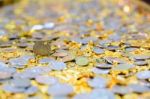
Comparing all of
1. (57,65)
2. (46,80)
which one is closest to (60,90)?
(46,80)

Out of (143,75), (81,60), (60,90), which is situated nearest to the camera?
(60,90)

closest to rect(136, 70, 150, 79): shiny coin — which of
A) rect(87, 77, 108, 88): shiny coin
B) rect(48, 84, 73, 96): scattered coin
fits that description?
rect(87, 77, 108, 88): shiny coin

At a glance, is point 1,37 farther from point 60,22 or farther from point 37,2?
point 37,2

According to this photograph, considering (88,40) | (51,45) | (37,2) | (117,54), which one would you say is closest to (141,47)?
(117,54)

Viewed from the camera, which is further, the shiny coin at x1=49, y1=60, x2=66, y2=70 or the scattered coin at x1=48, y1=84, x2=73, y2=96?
the shiny coin at x1=49, y1=60, x2=66, y2=70

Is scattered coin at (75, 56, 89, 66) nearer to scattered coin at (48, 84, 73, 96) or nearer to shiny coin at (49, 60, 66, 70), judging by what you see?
shiny coin at (49, 60, 66, 70)

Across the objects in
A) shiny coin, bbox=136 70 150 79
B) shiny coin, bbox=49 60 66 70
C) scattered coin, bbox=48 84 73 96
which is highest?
shiny coin, bbox=49 60 66 70

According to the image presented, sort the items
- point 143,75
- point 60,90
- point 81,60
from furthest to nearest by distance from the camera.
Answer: point 81,60 < point 143,75 < point 60,90

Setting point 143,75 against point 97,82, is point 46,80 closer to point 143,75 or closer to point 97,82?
point 97,82

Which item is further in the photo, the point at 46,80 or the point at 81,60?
the point at 81,60

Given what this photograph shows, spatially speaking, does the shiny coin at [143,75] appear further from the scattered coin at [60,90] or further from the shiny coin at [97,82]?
the scattered coin at [60,90]

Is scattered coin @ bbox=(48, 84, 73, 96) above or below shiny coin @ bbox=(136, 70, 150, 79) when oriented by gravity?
below

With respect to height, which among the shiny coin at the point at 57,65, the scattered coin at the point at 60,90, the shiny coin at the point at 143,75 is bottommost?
the scattered coin at the point at 60,90

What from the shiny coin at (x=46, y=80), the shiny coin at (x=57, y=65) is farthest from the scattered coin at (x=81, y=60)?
the shiny coin at (x=46, y=80)
